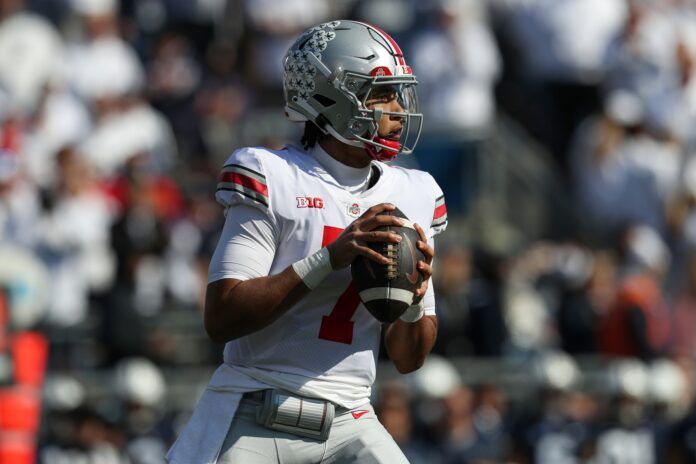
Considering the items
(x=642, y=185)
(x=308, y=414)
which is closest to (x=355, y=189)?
(x=308, y=414)

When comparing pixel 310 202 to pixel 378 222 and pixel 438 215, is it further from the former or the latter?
pixel 438 215

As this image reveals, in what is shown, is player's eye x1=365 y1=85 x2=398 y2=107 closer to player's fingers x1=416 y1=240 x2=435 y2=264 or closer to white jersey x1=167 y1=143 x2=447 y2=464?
white jersey x1=167 y1=143 x2=447 y2=464

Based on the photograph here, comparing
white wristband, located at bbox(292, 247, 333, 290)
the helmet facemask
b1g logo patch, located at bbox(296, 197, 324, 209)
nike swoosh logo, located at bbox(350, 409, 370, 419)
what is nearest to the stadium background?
nike swoosh logo, located at bbox(350, 409, 370, 419)

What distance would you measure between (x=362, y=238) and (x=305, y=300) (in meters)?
0.33

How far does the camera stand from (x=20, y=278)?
31.7 feet

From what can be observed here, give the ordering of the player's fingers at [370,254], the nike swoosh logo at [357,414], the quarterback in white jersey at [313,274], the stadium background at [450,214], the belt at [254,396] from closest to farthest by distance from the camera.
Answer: the player's fingers at [370,254] → the quarterback in white jersey at [313,274] → the belt at [254,396] → the nike swoosh logo at [357,414] → the stadium background at [450,214]

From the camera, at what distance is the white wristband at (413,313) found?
452 cm

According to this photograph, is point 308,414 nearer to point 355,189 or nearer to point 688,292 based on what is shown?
point 355,189

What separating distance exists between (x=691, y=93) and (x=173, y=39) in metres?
4.35

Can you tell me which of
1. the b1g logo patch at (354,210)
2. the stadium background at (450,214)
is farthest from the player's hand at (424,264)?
the stadium background at (450,214)

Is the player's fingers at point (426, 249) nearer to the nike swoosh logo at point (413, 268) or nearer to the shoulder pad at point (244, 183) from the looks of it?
the nike swoosh logo at point (413, 268)

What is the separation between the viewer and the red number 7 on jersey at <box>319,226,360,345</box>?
14.7ft

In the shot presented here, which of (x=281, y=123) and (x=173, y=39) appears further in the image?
(x=173, y=39)

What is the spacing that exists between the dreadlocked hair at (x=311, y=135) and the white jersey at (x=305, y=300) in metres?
0.14
